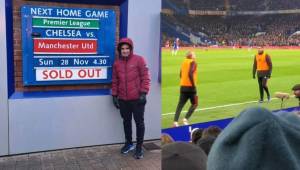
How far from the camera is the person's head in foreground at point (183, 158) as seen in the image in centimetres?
144

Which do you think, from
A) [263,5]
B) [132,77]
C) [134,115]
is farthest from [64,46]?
[263,5]

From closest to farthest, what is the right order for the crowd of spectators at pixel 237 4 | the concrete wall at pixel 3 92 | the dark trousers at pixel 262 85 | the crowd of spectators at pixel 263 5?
the crowd of spectators at pixel 237 4
the crowd of spectators at pixel 263 5
the dark trousers at pixel 262 85
the concrete wall at pixel 3 92

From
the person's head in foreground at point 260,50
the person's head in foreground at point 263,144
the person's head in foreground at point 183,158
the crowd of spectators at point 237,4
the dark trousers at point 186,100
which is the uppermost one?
A: the crowd of spectators at point 237,4

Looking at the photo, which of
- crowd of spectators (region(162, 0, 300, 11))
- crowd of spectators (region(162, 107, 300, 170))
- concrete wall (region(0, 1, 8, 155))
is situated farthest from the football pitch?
concrete wall (region(0, 1, 8, 155))

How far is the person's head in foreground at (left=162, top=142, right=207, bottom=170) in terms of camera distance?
4.74 ft

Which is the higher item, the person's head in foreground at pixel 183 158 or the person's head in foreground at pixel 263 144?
the person's head in foreground at pixel 263 144

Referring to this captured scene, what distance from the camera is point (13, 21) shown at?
5926 millimetres

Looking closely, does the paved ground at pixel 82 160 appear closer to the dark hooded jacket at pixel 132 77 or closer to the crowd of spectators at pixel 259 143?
the dark hooded jacket at pixel 132 77

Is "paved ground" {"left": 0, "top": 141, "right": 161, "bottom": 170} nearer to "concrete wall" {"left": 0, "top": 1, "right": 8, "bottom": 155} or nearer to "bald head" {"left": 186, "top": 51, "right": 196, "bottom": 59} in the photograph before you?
"concrete wall" {"left": 0, "top": 1, "right": 8, "bottom": 155}

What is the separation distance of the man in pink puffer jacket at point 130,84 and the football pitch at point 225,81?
126 inches

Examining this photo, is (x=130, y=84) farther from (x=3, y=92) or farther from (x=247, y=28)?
(x=247, y=28)

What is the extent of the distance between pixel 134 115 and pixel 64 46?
1.46m

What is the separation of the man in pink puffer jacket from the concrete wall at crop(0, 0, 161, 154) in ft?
1.85

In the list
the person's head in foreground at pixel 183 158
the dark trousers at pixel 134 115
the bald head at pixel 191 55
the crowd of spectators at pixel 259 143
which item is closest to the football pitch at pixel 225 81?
the bald head at pixel 191 55
